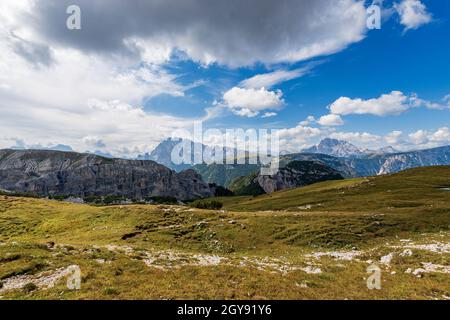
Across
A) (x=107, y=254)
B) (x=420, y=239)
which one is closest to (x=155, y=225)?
(x=107, y=254)

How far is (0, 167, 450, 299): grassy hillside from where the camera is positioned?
17.7m

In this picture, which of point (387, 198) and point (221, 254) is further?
point (387, 198)

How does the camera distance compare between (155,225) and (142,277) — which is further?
(155,225)

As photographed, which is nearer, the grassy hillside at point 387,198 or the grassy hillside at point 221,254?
the grassy hillside at point 221,254

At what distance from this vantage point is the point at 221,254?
115 ft

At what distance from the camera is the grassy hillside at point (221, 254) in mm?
17703

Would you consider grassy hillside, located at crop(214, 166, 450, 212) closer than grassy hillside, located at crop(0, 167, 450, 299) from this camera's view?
No

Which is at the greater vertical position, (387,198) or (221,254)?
(387,198)
